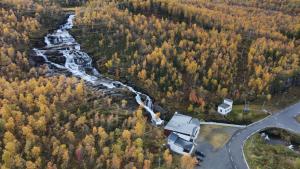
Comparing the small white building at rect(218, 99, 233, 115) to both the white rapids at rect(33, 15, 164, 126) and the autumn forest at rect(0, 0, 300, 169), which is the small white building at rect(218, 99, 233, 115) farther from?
the white rapids at rect(33, 15, 164, 126)

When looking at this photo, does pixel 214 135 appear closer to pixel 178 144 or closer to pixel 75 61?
pixel 178 144

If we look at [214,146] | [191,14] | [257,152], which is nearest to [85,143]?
[214,146]

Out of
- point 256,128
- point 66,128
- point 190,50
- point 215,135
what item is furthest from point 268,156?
point 190,50

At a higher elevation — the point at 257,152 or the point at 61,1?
the point at 61,1

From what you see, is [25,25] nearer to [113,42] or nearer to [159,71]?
[113,42]

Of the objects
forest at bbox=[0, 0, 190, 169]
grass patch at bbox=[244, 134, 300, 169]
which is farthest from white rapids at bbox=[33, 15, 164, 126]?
grass patch at bbox=[244, 134, 300, 169]

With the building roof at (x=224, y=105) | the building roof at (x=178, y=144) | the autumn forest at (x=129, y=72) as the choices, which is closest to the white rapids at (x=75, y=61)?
A: the autumn forest at (x=129, y=72)

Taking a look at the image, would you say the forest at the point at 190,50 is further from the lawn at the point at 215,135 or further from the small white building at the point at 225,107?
the lawn at the point at 215,135

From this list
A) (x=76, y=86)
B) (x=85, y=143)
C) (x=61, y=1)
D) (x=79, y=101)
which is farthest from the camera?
(x=61, y=1)
